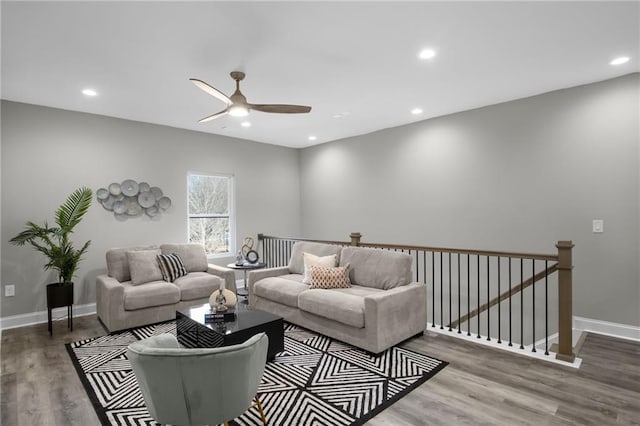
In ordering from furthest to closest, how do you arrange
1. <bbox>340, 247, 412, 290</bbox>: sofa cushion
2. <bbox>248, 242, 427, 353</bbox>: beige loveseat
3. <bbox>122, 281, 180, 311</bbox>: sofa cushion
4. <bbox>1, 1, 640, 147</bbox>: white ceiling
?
1. <bbox>122, 281, 180, 311</bbox>: sofa cushion
2. <bbox>340, 247, 412, 290</bbox>: sofa cushion
3. <bbox>248, 242, 427, 353</bbox>: beige loveseat
4. <bbox>1, 1, 640, 147</bbox>: white ceiling

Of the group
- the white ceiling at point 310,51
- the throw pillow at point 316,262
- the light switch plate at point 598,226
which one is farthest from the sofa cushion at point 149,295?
the light switch plate at point 598,226

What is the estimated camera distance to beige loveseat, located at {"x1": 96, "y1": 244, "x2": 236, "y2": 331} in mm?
3844

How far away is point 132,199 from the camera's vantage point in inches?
200

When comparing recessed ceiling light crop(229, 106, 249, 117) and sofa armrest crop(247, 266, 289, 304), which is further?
sofa armrest crop(247, 266, 289, 304)

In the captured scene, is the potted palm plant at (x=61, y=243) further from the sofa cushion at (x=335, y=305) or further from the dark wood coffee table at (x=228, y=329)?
the sofa cushion at (x=335, y=305)

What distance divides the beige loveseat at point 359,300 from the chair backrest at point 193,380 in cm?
170

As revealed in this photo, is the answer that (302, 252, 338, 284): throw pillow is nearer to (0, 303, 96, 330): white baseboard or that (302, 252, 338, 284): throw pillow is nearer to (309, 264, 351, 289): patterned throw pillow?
(309, 264, 351, 289): patterned throw pillow

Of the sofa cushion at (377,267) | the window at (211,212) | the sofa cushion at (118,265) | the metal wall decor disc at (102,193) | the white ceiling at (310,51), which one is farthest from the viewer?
the window at (211,212)

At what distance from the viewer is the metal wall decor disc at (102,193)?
4.78m

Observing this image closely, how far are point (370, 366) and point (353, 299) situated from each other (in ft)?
2.10

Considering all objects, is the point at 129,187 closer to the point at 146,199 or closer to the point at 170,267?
the point at 146,199

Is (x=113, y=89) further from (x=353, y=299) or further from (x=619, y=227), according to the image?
(x=619, y=227)

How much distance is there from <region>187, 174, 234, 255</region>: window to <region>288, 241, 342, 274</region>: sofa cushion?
187cm

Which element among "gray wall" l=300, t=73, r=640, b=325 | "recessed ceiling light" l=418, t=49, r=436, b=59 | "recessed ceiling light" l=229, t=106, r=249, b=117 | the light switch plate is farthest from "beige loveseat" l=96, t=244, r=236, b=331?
the light switch plate
